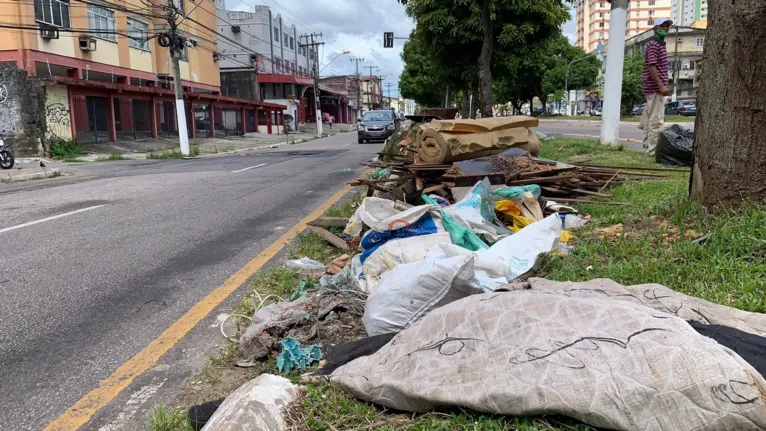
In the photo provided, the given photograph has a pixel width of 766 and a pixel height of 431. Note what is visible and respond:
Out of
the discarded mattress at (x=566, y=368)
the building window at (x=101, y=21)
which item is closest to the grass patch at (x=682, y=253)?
the discarded mattress at (x=566, y=368)

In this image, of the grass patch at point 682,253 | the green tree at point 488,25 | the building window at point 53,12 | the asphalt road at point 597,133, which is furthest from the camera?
the building window at point 53,12

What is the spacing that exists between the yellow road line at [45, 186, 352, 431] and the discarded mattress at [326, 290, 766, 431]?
124 cm

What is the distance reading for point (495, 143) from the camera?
273 inches

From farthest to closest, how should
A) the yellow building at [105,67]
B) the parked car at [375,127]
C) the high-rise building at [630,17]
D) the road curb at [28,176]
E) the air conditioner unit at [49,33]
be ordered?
the high-rise building at [630,17] → the parked car at [375,127] → the air conditioner unit at [49,33] → the yellow building at [105,67] → the road curb at [28,176]

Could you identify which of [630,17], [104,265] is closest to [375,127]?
[104,265]

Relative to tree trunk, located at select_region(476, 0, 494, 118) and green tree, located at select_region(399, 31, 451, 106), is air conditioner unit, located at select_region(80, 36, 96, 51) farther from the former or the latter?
tree trunk, located at select_region(476, 0, 494, 118)

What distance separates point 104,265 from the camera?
5.18m

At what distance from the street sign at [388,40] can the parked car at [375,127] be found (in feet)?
21.9

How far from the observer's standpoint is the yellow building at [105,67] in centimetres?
2291

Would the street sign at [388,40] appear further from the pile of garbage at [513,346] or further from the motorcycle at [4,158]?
the pile of garbage at [513,346]

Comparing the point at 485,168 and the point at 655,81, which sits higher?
the point at 655,81

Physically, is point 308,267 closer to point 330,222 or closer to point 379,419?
point 330,222

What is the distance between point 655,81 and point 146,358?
29.0ft

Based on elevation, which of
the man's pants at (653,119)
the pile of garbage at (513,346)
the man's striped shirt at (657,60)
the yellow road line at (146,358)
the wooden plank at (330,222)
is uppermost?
the man's striped shirt at (657,60)
